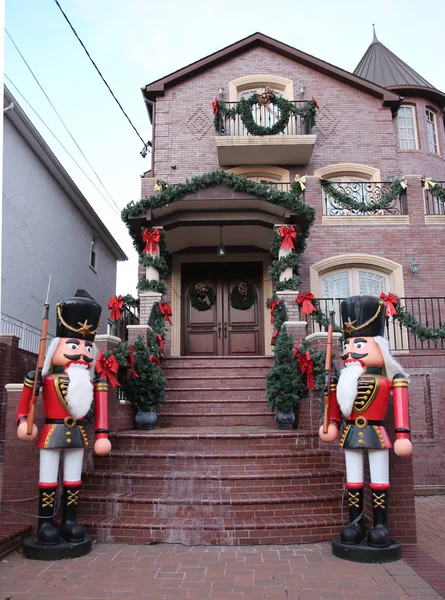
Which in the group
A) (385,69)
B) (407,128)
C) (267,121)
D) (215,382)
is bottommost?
(215,382)

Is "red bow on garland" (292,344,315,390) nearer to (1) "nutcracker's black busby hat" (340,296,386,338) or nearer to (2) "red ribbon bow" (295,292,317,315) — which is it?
(2) "red ribbon bow" (295,292,317,315)

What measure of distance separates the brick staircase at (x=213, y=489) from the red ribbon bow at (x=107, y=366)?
3.04ft

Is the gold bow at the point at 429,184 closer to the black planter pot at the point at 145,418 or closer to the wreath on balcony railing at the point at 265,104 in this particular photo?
the wreath on balcony railing at the point at 265,104

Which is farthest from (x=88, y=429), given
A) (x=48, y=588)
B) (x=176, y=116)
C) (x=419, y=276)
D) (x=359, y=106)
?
(x=359, y=106)

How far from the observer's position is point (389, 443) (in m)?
4.86

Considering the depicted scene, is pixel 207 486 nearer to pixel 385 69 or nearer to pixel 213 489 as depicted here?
pixel 213 489

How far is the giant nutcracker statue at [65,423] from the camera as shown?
4.71 m

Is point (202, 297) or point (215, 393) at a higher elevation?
point (202, 297)

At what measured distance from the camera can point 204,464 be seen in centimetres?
582

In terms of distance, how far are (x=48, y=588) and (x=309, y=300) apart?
548cm

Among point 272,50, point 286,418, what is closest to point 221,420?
point 286,418

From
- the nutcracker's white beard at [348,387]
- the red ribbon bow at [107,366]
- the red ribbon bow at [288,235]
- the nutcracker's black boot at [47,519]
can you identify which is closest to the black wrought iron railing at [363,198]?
the red ribbon bow at [288,235]

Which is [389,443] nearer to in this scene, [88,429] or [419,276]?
[88,429]

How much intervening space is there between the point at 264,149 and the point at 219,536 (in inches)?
367
